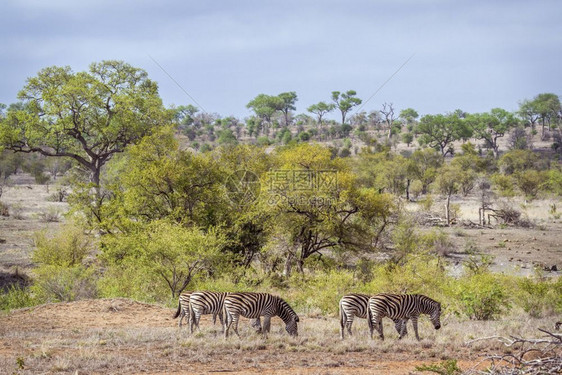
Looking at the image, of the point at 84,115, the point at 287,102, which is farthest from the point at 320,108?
the point at 84,115

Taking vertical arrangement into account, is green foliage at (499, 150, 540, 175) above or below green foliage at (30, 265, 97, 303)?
above

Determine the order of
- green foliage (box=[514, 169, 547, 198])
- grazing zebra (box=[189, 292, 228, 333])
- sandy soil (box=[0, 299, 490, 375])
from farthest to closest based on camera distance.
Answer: green foliage (box=[514, 169, 547, 198]) → grazing zebra (box=[189, 292, 228, 333]) → sandy soil (box=[0, 299, 490, 375])

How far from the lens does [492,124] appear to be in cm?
11350

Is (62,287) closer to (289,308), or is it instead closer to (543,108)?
(289,308)

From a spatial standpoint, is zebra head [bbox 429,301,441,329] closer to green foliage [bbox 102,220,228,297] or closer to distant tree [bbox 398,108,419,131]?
green foliage [bbox 102,220,228,297]

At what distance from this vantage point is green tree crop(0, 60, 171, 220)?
116 feet

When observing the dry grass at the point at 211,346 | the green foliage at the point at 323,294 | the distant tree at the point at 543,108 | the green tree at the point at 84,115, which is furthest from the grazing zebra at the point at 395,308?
the distant tree at the point at 543,108

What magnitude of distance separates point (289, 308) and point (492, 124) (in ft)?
353

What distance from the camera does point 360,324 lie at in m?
18.2

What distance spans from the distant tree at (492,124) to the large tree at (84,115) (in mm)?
83862

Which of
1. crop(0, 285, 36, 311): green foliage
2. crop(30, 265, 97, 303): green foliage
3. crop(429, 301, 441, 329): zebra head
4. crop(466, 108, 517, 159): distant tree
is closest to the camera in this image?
crop(429, 301, 441, 329): zebra head

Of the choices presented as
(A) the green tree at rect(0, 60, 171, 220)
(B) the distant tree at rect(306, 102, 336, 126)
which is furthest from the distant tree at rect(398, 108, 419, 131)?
(A) the green tree at rect(0, 60, 171, 220)

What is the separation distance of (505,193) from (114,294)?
48296mm

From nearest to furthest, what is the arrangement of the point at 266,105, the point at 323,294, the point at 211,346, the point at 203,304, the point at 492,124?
the point at 211,346 < the point at 203,304 < the point at 323,294 < the point at 492,124 < the point at 266,105
